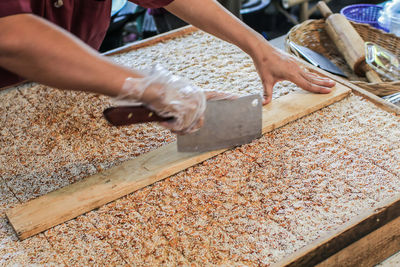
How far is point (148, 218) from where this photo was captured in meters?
1.06

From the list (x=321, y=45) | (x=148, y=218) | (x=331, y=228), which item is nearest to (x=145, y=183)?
(x=148, y=218)

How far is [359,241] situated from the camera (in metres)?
1.01

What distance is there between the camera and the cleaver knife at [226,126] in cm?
119

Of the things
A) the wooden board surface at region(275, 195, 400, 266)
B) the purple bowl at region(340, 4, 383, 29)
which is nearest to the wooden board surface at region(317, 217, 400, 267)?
the wooden board surface at region(275, 195, 400, 266)

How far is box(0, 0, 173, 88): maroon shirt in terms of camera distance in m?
1.23

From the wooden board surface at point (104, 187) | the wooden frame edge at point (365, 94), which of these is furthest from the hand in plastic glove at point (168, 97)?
the wooden frame edge at point (365, 94)

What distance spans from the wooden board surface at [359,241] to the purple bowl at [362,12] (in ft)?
5.83

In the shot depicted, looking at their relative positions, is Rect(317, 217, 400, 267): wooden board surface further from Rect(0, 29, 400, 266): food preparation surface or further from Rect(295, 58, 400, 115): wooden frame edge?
Rect(295, 58, 400, 115): wooden frame edge

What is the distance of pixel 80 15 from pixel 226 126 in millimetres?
625

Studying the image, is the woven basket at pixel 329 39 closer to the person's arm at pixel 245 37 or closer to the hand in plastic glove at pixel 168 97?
the person's arm at pixel 245 37

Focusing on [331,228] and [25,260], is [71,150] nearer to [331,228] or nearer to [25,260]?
[25,260]

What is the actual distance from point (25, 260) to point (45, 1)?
2.35ft

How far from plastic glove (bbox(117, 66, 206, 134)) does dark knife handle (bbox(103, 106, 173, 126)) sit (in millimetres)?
15

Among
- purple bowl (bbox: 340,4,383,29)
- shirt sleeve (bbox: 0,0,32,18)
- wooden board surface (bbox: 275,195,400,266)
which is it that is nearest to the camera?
shirt sleeve (bbox: 0,0,32,18)
